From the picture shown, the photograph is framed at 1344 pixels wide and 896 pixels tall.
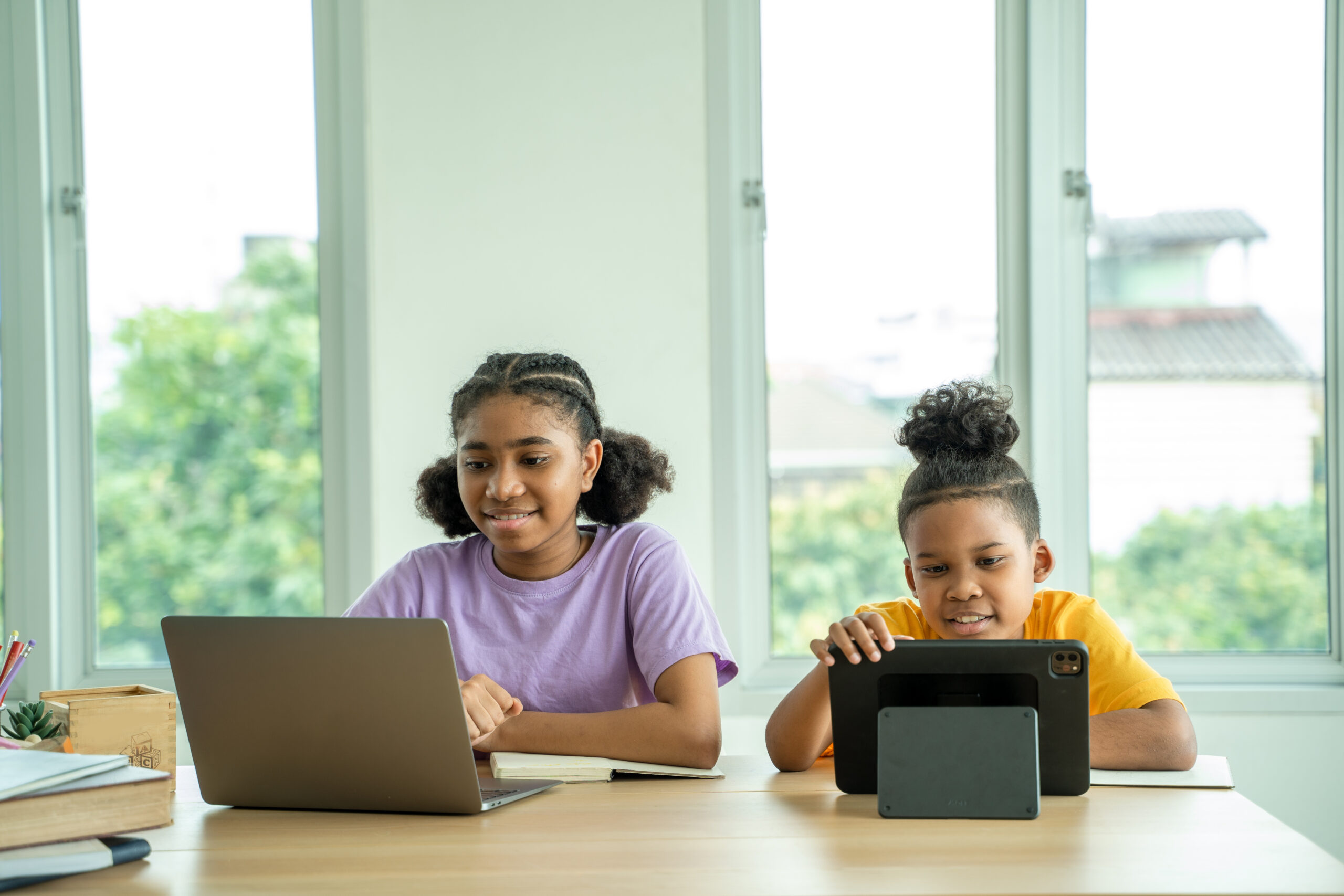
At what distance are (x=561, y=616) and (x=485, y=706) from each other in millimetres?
309

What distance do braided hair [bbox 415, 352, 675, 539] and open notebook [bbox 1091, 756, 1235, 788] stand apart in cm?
80

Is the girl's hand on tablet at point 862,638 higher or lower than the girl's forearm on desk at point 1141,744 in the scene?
higher

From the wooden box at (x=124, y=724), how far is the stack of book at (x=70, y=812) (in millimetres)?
167

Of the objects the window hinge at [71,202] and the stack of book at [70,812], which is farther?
the window hinge at [71,202]

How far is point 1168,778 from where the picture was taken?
1141 millimetres

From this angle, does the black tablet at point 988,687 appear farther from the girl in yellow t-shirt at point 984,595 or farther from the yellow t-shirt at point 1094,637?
the yellow t-shirt at point 1094,637

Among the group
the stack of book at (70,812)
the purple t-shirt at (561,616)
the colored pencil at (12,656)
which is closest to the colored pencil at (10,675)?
the colored pencil at (12,656)

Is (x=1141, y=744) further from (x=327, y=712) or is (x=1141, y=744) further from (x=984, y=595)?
(x=327, y=712)

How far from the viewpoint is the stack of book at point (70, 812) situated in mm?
854

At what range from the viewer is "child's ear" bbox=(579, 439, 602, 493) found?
1601 mm

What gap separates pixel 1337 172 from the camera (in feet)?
7.55

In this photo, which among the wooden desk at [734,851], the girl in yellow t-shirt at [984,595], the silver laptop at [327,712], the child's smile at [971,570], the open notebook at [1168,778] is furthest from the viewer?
the child's smile at [971,570]

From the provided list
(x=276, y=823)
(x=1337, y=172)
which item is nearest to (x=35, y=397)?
(x=276, y=823)

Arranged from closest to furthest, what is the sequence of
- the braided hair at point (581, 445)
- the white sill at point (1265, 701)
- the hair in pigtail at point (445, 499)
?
the braided hair at point (581, 445), the hair in pigtail at point (445, 499), the white sill at point (1265, 701)
